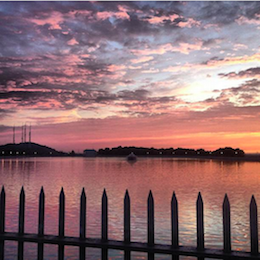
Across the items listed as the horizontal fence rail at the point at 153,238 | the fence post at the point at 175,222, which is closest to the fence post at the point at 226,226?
the horizontal fence rail at the point at 153,238

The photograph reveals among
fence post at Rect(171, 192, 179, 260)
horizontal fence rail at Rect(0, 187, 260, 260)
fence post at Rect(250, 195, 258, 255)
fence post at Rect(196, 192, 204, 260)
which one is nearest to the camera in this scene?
fence post at Rect(250, 195, 258, 255)

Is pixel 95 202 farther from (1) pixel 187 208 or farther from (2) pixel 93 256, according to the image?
(2) pixel 93 256

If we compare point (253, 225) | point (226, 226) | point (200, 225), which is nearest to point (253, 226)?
point (253, 225)

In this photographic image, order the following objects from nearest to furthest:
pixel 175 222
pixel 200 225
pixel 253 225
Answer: pixel 253 225, pixel 200 225, pixel 175 222

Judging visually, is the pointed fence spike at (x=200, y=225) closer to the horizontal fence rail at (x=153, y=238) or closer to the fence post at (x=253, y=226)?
the horizontal fence rail at (x=153, y=238)

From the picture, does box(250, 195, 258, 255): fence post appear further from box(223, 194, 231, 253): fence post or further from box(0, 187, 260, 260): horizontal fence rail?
box(223, 194, 231, 253): fence post

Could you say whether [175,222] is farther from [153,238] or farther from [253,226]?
[253,226]

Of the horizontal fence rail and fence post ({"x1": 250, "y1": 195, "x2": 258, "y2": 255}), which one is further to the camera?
the horizontal fence rail

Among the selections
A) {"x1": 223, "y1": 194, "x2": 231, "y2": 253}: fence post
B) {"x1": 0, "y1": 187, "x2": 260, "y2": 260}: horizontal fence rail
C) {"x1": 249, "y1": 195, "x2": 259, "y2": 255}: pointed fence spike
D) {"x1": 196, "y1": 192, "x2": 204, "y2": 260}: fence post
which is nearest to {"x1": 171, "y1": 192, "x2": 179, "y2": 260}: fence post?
{"x1": 0, "y1": 187, "x2": 260, "y2": 260}: horizontal fence rail

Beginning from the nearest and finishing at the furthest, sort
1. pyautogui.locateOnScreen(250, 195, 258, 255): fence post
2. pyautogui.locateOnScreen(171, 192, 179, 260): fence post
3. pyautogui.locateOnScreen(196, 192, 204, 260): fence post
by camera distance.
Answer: pyautogui.locateOnScreen(250, 195, 258, 255): fence post < pyautogui.locateOnScreen(196, 192, 204, 260): fence post < pyautogui.locateOnScreen(171, 192, 179, 260): fence post

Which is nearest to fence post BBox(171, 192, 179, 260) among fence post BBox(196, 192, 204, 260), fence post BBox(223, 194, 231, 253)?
fence post BBox(196, 192, 204, 260)

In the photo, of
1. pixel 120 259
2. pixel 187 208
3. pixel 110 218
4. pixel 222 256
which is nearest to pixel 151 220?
pixel 222 256

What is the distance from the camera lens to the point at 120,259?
588 inches

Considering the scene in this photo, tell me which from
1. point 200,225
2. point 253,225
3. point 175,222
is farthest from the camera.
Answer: point 175,222
